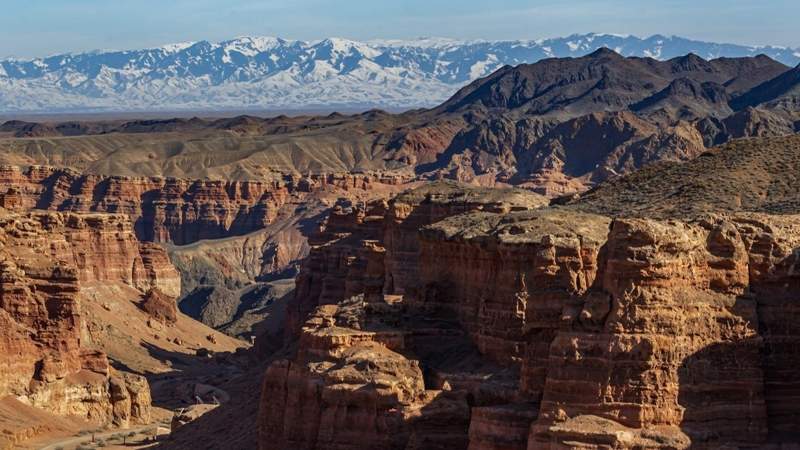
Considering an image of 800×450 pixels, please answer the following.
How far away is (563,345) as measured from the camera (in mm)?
45312

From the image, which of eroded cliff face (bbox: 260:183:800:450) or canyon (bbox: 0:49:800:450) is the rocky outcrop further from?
eroded cliff face (bbox: 260:183:800:450)

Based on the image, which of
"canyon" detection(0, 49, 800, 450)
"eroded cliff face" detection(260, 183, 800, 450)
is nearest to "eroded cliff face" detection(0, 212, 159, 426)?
"canyon" detection(0, 49, 800, 450)

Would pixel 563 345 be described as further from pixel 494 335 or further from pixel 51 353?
pixel 51 353

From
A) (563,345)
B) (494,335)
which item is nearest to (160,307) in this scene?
(494,335)

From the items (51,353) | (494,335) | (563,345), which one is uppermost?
(563,345)

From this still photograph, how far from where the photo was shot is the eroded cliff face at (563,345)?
44.6 meters

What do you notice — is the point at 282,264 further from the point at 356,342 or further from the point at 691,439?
the point at 691,439

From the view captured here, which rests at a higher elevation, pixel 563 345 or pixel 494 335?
→ pixel 563 345

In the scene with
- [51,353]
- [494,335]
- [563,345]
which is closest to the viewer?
[563,345]

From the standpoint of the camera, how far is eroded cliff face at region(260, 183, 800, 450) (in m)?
44.6

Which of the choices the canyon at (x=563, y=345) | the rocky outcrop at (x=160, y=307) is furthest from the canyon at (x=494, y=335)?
the rocky outcrop at (x=160, y=307)

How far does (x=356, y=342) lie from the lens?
60125 millimetres

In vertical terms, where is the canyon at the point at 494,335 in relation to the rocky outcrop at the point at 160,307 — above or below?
above

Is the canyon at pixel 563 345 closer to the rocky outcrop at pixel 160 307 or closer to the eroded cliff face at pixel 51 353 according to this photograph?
the eroded cliff face at pixel 51 353
